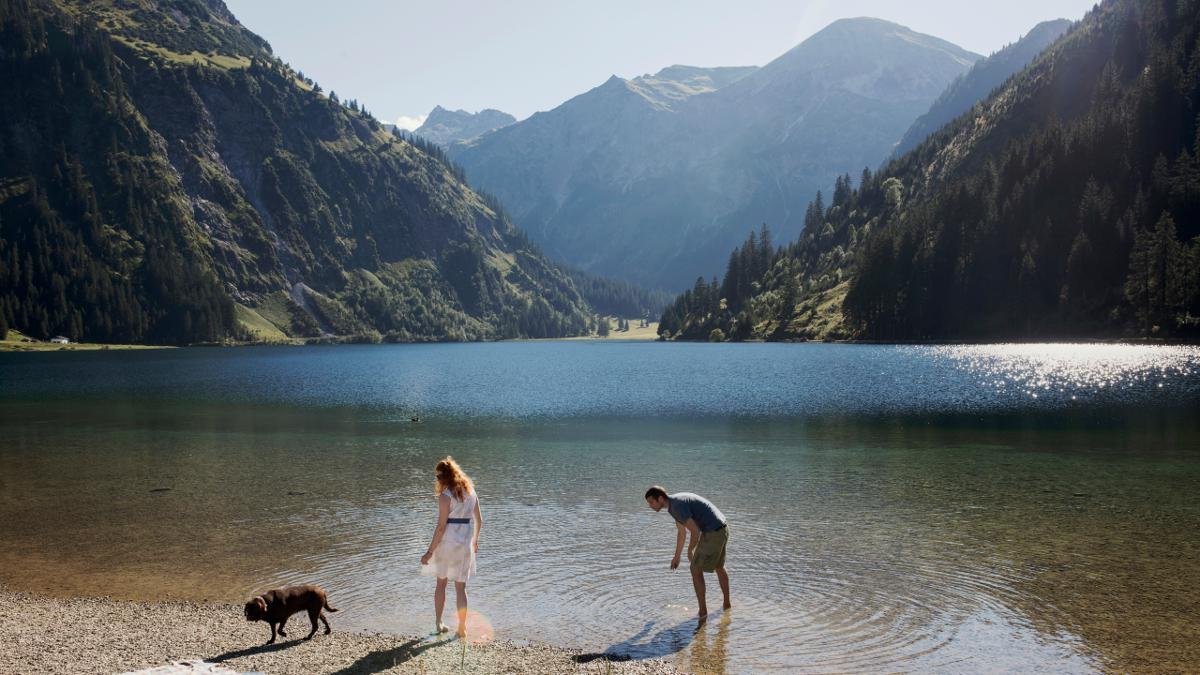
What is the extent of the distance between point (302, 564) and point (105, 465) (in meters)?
30.6

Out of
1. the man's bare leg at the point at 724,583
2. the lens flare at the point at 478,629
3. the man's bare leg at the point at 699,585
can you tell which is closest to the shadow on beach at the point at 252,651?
the lens flare at the point at 478,629

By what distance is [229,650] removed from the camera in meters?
18.8

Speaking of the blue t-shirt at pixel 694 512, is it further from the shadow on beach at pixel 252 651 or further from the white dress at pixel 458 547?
the shadow on beach at pixel 252 651

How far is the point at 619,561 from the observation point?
27828 millimetres

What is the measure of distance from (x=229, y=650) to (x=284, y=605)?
1.45 metres

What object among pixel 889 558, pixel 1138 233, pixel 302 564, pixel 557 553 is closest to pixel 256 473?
pixel 302 564

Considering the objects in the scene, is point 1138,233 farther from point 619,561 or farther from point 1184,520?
point 619,561

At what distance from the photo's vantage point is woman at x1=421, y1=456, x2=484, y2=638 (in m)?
19.7

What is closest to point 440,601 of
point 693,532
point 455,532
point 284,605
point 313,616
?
point 455,532

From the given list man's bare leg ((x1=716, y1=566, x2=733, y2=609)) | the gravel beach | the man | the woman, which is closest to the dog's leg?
the gravel beach

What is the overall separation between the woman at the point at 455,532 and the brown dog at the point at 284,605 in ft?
9.11

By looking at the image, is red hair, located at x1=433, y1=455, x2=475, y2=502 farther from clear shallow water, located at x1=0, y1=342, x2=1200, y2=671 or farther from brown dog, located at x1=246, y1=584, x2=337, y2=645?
clear shallow water, located at x1=0, y1=342, x2=1200, y2=671

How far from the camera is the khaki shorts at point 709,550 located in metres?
21.7

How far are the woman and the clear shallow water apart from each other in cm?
261
